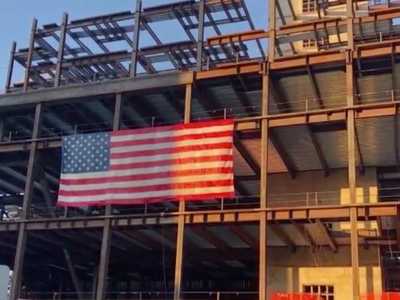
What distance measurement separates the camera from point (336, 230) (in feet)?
102

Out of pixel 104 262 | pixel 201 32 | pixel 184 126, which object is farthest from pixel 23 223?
pixel 201 32

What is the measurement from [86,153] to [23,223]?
5.04 m

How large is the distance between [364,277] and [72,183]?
15.5 meters

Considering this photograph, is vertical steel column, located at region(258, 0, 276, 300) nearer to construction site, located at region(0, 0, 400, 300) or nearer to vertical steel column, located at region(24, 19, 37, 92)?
construction site, located at region(0, 0, 400, 300)

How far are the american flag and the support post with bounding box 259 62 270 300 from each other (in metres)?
1.51

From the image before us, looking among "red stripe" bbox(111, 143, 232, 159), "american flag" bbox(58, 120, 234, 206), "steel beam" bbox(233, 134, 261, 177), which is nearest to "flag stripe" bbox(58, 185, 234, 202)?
"american flag" bbox(58, 120, 234, 206)

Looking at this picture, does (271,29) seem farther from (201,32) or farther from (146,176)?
(146,176)

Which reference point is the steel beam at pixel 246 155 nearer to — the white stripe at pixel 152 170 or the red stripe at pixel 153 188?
the white stripe at pixel 152 170

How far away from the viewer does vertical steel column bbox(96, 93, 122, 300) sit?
27.9 meters

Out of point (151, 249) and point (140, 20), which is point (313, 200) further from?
point (140, 20)

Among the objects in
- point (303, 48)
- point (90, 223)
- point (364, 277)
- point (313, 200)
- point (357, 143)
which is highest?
point (303, 48)

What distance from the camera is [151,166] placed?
28.0 m

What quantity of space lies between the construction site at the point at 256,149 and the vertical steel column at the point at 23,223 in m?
0.07

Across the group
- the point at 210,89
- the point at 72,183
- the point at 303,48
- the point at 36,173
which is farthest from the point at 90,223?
the point at 303,48
